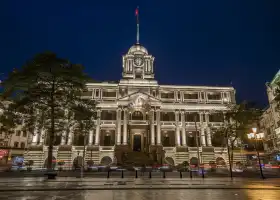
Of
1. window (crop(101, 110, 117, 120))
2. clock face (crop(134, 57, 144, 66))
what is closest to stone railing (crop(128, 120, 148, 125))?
window (crop(101, 110, 117, 120))

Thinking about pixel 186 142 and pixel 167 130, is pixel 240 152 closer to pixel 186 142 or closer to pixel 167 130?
pixel 186 142

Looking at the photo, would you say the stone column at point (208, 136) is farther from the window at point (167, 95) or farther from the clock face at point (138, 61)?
the clock face at point (138, 61)

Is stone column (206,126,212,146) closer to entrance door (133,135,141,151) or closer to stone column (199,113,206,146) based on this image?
stone column (199,113,206,146)

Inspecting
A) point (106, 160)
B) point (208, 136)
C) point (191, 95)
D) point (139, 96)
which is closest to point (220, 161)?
point (208, 136)

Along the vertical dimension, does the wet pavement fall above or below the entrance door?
below

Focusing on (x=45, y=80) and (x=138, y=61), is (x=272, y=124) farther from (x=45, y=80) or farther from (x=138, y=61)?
(x=45, y=80)

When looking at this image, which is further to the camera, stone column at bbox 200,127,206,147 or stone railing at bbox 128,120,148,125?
stone column at bbox 200,127,206,147

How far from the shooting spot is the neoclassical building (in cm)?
5166

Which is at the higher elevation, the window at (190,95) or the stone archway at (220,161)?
the window at (190,95)

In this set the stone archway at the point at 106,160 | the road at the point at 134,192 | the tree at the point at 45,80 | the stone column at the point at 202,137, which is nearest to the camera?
the road at the point at 134,192

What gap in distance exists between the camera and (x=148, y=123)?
5466 cm

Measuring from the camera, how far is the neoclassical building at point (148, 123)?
51.7 metres

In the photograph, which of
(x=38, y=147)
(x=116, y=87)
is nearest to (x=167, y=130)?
(x=116, y=87)

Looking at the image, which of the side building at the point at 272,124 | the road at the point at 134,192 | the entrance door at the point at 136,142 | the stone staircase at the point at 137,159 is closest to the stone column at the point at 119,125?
the entrance door at the point at 136,142
